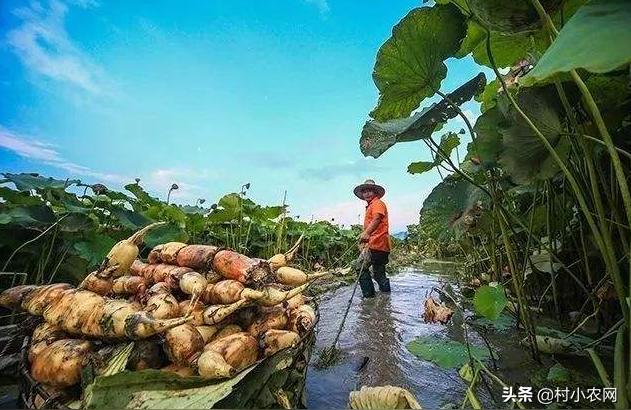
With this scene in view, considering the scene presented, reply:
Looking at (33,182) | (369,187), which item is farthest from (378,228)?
(33,182)

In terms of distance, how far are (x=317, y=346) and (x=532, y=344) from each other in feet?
3.40

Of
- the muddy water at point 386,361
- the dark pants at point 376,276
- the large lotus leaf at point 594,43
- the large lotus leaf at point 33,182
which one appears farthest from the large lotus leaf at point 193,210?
the large lotus leaf at point 594,43

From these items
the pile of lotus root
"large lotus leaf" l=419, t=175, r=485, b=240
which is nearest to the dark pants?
"large lotus leaf" l=419, t=175, r=485, b=240

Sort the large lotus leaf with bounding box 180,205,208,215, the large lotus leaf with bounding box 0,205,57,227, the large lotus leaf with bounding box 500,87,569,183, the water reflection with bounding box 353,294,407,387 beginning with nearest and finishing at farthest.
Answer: the large lotus leaf with bounding box 500,87,569,183 < the water reflection with bounding box 353,294,407,387 < the large lotus leaf with bounding box 0,205,57,227 < the large lotus leaf with bounding box 180,205,208,215

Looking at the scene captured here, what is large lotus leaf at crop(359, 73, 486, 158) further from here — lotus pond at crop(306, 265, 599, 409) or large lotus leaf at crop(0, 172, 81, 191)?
large lotus leaf at crop(0, 172, 81, 191)

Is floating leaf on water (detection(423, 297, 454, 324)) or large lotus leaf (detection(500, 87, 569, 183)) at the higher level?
large lotus leaf (detection(500, 87, 569, 183))

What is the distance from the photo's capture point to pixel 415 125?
4.90 ft

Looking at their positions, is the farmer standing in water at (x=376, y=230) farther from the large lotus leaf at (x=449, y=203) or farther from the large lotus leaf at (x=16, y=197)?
the large lotus leaf at (x=16, y=197)

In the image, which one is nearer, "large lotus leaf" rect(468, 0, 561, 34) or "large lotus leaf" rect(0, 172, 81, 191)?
"large lotus leaf" rect(468, 0, 561, 34)

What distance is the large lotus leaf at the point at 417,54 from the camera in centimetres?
130

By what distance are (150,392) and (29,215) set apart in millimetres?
1532

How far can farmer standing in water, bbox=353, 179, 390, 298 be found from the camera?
4.30m

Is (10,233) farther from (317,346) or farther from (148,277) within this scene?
(317,346)

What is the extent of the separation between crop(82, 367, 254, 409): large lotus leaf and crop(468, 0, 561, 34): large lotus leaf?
1.22 meters
